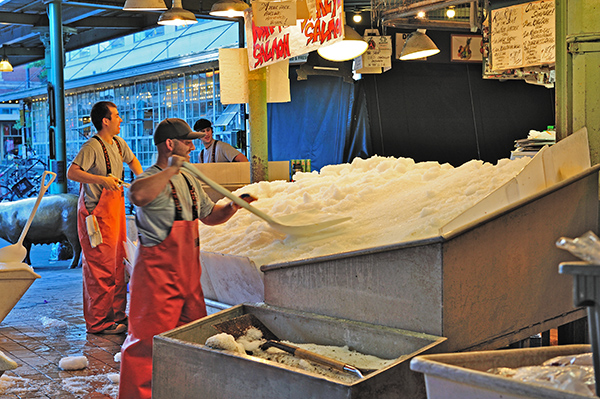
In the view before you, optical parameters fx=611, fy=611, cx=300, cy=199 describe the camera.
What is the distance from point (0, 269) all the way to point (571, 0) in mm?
3720

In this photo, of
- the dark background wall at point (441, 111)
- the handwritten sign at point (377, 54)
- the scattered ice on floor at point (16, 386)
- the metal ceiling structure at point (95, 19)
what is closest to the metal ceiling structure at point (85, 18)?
the metal ceiling structure at point (95, 19)

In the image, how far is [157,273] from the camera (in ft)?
10.4

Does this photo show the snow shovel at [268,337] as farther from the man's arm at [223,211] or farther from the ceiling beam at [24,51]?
the ceiling beam at [24,51]

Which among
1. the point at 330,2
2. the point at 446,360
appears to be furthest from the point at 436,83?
the point at 446,360

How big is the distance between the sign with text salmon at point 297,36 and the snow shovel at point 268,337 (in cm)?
242

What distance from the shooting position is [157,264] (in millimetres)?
3184

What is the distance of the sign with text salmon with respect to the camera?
4734mm

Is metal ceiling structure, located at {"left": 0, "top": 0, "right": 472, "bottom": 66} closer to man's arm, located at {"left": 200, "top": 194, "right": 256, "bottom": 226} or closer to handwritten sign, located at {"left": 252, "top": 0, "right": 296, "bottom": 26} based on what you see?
handwritten sign, located at {"left": 252, "top": 0, "right": 296, "bottom": 26}

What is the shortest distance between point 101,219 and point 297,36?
2.28 meters

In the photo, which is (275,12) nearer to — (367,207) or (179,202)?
(367,207)

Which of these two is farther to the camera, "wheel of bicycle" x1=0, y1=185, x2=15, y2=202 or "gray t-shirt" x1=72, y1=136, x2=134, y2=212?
"wheel of bicycle" x1=0, y1=185, x2=15, y2=202

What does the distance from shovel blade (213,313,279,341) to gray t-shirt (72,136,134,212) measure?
2.55 m

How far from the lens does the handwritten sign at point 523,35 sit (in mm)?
5785

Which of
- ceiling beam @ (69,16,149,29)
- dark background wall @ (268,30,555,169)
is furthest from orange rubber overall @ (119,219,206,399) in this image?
ceiling beam @ (69,16,149,29)
